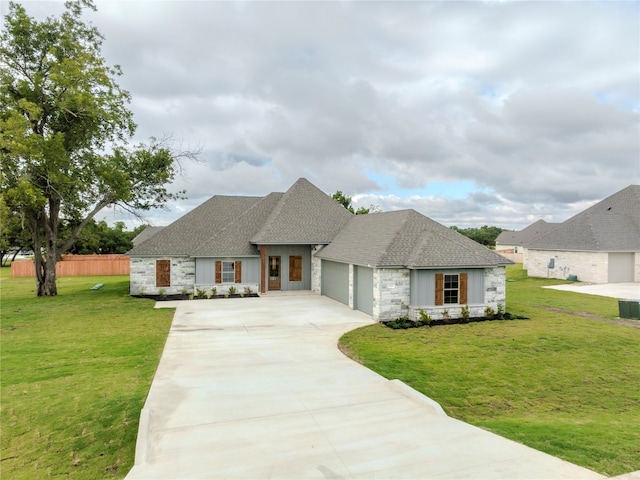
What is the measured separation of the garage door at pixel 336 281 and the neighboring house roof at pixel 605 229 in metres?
20.9

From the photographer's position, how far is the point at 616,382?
30.2ft

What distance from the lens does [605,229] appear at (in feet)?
99.4

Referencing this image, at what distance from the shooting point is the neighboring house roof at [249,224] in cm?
2202

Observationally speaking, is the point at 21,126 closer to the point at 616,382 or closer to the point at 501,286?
the point at 501,286

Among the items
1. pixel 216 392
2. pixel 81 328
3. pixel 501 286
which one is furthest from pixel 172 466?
pixel 501 286

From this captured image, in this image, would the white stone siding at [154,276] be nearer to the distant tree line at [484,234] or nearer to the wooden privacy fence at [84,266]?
the wooden privacy fence at [84,266]

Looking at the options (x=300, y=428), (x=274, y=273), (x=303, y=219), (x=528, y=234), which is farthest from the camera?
(x=528, y=234)

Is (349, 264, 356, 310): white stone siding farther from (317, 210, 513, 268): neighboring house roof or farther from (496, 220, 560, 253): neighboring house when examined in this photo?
(496, 220, 560, 253): neighboring house

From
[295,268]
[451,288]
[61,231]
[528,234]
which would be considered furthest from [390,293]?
[528,234]

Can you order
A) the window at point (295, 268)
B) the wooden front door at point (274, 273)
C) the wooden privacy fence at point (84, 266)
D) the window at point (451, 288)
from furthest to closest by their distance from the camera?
the wooden privacy fence at point (84, 266)
the window at point (295, 268)
the wooden front door at point (274, 273)
the window at point (451, 288)

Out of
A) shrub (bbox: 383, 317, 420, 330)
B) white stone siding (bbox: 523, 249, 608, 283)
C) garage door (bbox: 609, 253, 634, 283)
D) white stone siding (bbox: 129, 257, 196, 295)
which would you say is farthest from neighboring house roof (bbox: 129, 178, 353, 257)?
garage door (bbox: 609, 253, 634, 283)

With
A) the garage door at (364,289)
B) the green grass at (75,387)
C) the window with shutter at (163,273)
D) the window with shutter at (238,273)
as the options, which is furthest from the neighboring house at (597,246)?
the green grass at (75,387)

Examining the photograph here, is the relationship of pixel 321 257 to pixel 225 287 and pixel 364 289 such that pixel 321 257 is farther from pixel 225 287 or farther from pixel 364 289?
pixel 225 287

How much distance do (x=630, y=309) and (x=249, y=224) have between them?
1946cm
